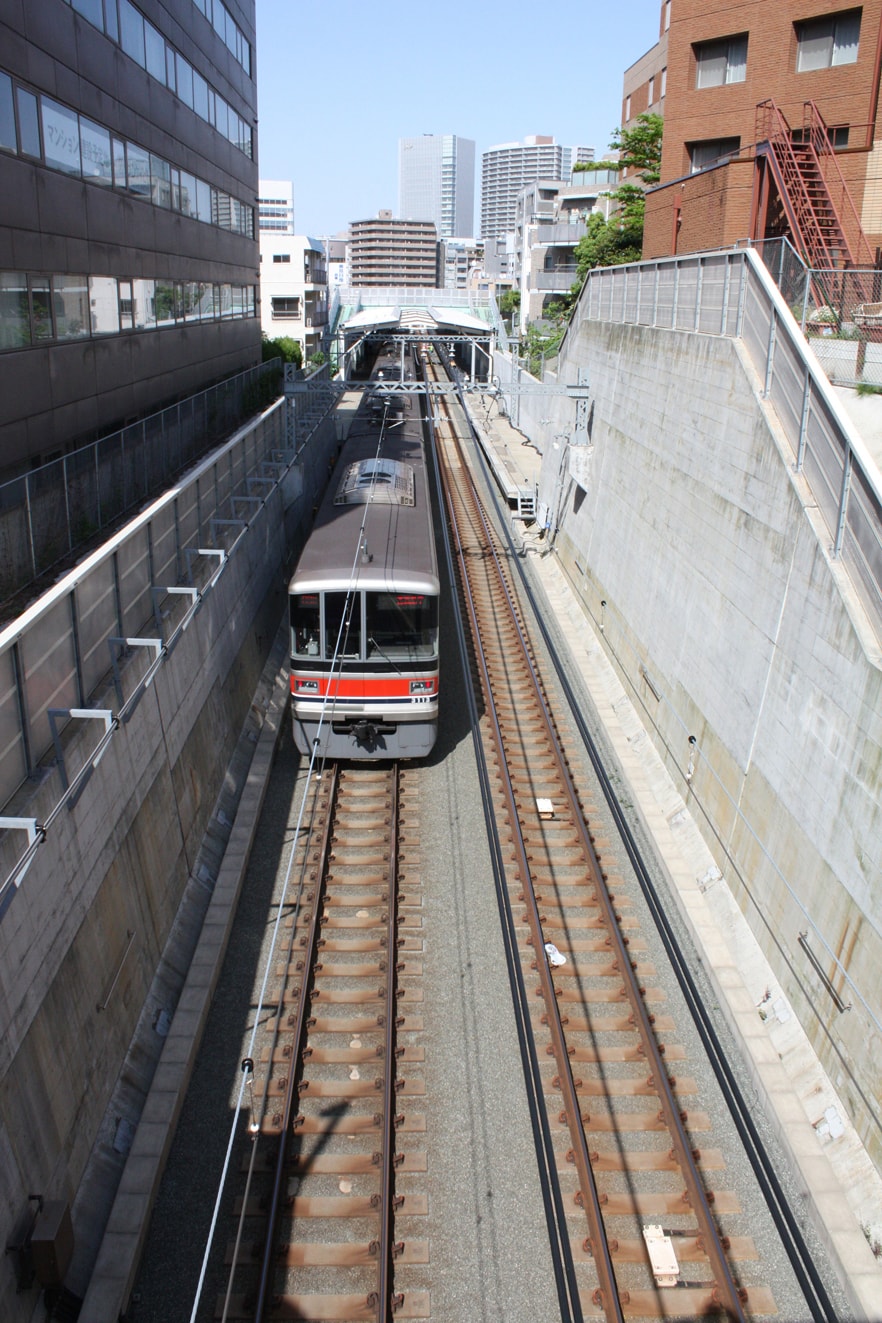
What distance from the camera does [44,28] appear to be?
40.9ft

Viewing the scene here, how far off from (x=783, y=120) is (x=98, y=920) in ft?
57.2

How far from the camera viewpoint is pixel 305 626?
11891mm

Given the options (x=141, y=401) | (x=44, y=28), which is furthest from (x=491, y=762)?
(x=44, y=28)

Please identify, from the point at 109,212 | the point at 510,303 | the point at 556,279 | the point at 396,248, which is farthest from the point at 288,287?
the point at 396,248

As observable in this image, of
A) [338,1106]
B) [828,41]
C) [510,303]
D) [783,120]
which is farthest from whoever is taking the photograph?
[510,303]

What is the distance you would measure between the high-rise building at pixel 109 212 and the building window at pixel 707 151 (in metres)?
10.7

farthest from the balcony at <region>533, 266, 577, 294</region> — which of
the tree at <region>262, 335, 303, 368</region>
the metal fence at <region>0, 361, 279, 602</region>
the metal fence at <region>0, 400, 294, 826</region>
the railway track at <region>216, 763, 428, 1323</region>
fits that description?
the railway track at <region>216, 763, 428, 1323</region>

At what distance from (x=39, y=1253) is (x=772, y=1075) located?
18.1 feet

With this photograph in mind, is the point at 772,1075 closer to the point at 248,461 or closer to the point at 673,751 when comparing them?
the point at 673,751

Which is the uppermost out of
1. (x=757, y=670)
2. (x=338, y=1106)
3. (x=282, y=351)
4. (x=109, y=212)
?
(x=109, y=212)

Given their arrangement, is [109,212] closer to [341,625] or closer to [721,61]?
[341,625]

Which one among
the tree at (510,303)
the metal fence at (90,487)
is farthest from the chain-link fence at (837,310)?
the tree at (510,303)

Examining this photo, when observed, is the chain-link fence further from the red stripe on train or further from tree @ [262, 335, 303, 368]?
tree @ [262, 335, 303, 368]

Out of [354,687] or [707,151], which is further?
[707,151]
